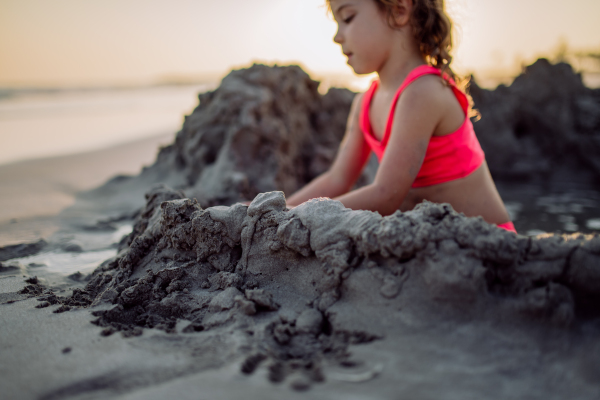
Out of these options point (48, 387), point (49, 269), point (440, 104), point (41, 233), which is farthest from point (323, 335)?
point (41, 233)

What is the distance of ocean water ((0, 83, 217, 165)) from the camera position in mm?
5457

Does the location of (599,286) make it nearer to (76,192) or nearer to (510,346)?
(510,346)

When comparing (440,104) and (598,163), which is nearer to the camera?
(440,104)

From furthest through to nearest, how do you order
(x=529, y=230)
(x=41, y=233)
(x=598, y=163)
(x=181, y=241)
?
(x=598, y=163), (x=529, y=230), (x=41, y=233), (x=181, y=241)

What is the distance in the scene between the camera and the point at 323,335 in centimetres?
Result: 113

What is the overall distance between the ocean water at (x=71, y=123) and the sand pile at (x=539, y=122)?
12.4 feet

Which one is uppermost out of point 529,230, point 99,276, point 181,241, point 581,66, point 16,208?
point 581,66

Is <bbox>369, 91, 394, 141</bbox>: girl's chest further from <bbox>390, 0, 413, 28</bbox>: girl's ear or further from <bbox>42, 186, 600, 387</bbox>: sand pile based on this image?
<bbox>42, 186, 600, 387</bbox>: sand pile

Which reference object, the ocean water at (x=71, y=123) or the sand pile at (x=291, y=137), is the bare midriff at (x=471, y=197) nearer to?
the sand pile at (x=291, y=137)

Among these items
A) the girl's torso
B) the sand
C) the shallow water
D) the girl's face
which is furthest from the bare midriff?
the shallow water

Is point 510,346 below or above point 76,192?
below

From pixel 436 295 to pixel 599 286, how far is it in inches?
16.1

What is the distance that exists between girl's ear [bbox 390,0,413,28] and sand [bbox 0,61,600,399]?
1099 millimetres

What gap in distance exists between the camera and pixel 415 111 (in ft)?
6.05
